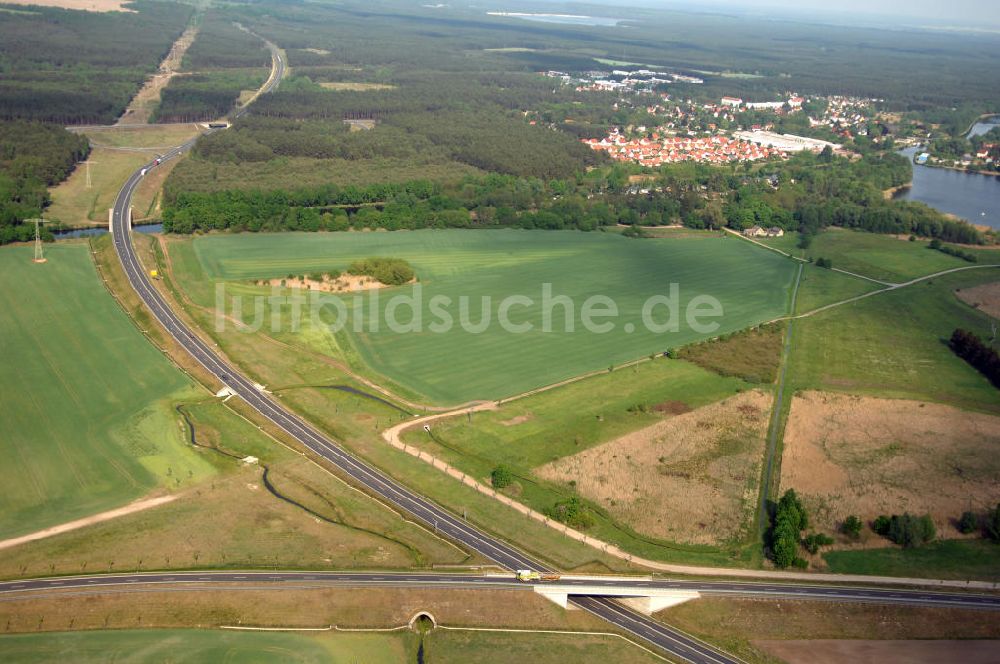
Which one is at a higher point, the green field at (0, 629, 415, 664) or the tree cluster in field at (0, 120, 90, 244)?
the tree cluster in field at (0, 120, 90, 244)

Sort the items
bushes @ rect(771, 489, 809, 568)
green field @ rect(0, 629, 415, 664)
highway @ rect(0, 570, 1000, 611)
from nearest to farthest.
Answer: green field @ rect(0, 629, 415, 664) < highway @ rect(0, 570, 1000, 611) < bushes @ rect(771, 489, 809, 568)

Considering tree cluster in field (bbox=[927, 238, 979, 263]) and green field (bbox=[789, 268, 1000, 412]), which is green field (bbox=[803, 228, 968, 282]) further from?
green field (bbox=[789, 268, 1000, 412])

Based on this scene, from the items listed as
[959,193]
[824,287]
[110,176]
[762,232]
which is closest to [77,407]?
[110,176]

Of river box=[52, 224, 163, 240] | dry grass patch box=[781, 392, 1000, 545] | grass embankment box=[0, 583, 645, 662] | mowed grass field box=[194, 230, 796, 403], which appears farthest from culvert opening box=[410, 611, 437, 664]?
river box=[52, 224, 163, 240]

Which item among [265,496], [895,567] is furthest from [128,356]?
[895,567]

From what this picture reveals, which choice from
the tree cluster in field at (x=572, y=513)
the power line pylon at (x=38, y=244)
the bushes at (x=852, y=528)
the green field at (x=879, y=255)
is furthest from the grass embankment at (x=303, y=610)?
the green field at (x=879, y=255)

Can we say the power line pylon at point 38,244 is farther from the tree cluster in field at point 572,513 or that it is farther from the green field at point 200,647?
the tree cluster in field at point 572,513
